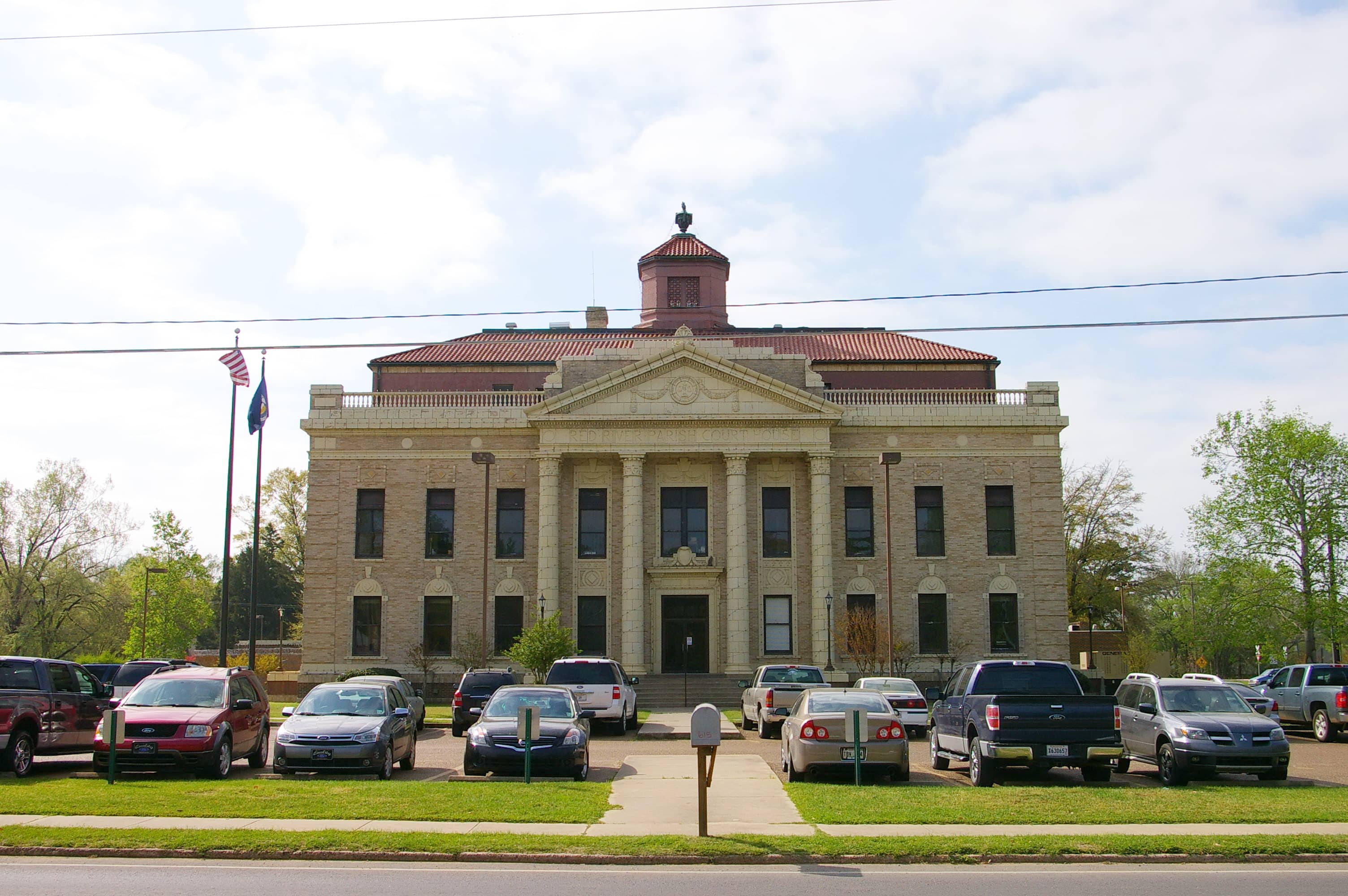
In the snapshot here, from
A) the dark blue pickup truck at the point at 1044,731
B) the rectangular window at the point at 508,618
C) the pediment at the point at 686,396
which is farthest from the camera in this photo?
the rectangular window at the point at 508,618

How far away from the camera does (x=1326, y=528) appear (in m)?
48.7

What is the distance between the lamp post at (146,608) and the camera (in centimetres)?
6531

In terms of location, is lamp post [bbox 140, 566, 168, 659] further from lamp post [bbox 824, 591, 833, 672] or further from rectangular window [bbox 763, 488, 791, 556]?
lamp post [bbox 824, 591, 833, 672]

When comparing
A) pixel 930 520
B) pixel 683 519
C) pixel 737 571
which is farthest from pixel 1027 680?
pixel 683 519

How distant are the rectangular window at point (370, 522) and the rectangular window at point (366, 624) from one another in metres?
1.95

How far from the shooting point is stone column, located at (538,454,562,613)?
48406 millimetres

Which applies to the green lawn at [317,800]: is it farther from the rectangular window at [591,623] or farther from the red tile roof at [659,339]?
the red tile roof at [659,339]

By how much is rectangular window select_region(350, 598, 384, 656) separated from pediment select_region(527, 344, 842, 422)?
34.0ft

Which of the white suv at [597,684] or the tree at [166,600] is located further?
the tree at [166,600]

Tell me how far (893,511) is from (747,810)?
3405cm

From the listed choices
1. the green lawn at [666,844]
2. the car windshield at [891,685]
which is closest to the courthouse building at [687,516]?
the car windshield at [891,685]

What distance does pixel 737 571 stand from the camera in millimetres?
48250

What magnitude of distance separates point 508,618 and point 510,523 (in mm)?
3930

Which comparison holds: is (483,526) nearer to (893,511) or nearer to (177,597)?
(893,511)
